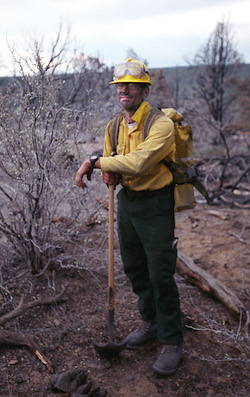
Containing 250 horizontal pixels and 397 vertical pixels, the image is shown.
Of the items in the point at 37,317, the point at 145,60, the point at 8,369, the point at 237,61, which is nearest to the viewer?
the point at 8,369

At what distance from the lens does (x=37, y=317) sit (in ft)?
11.7

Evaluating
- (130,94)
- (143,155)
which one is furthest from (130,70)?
(143,155)

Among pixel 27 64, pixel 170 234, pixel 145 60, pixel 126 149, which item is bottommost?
pixel 170 234

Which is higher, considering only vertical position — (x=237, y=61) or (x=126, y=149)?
(x=237, y=61)

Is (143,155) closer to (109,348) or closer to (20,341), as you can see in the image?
(109,348)

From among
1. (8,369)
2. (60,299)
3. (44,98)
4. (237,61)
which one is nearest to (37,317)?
(60,299)

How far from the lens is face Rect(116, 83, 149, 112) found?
2.81 metres

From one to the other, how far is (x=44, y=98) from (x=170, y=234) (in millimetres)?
1682

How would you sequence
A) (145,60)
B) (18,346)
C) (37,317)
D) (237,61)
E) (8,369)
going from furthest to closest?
1. (237,61)
2. (145,60)
3. (37,317)
4. (18,346)
5. (8,369)

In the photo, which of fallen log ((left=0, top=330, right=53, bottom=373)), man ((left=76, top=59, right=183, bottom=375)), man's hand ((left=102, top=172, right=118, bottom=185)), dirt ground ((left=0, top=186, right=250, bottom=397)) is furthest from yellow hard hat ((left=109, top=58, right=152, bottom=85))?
fallen log ((left=0, top=330, right=53, bottom=373))

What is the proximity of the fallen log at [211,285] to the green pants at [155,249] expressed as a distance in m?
0.89

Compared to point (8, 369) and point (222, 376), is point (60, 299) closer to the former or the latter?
point (8, 369)

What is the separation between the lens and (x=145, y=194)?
9.61 ft

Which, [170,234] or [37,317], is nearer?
[170,234]
